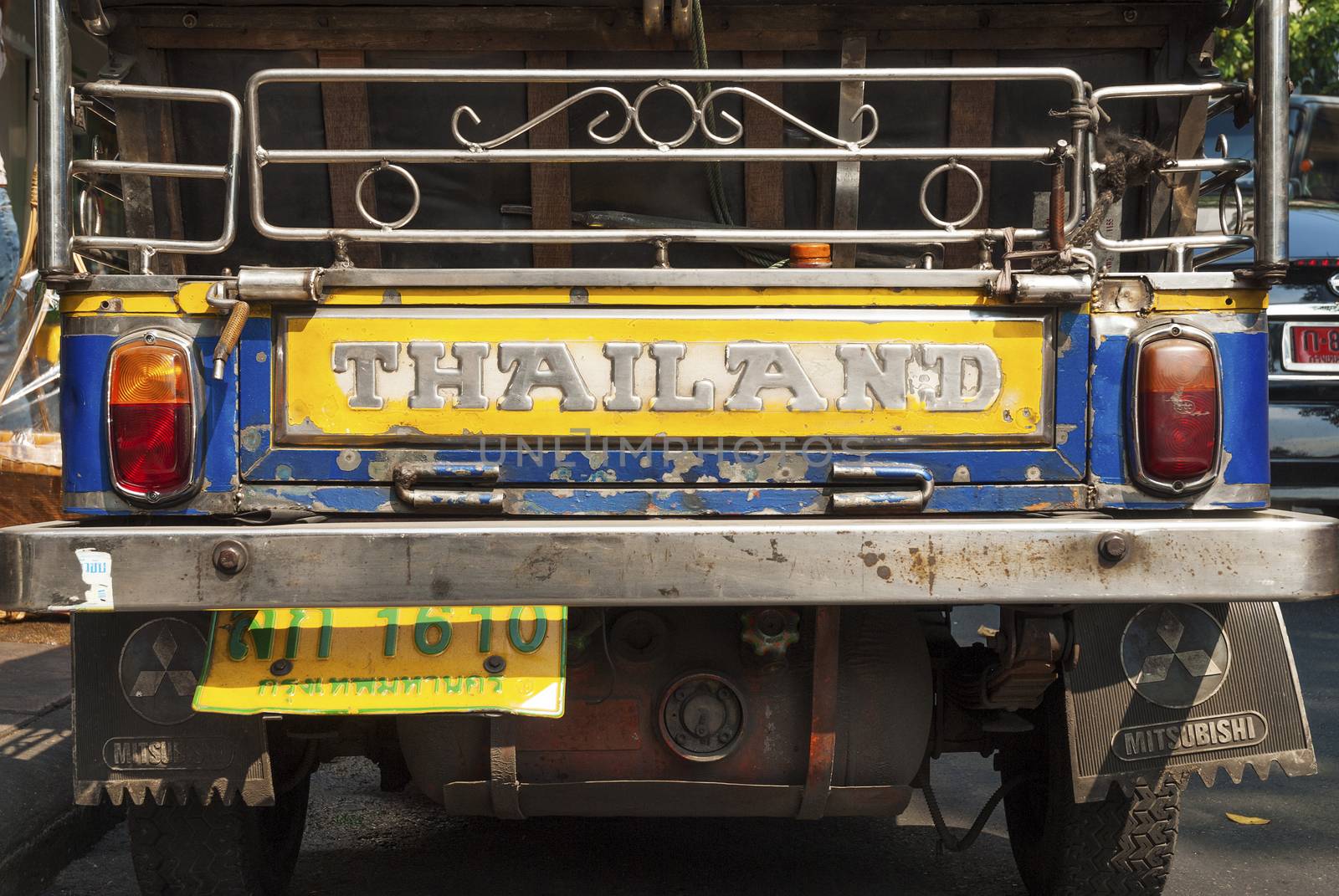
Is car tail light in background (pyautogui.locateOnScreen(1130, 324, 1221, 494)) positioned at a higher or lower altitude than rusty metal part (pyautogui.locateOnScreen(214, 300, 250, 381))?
lower

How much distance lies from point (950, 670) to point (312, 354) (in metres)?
1.61

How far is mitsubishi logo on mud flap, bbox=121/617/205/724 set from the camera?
9.43ft

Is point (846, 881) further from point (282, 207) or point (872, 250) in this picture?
point (282, 207)

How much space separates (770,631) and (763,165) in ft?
4.87

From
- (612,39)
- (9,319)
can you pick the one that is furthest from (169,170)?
(9,319)

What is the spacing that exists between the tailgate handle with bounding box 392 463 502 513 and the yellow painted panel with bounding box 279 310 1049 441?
74mm

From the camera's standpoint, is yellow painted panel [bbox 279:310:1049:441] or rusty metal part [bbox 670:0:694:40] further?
rusty metal part [bbox 670:0:694:40]

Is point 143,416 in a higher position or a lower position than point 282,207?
lower

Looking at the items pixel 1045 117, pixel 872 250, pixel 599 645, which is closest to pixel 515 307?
pixel 599 645

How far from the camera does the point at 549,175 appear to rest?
153 inches

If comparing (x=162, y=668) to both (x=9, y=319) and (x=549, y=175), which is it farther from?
(x=9, y=319)

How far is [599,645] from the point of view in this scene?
2928 millimetres

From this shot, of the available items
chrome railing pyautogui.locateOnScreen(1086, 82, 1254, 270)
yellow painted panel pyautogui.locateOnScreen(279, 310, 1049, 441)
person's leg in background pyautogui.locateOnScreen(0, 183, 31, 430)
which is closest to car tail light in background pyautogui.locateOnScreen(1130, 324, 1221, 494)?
chrome railing pyautogui.locateOnScreen(1086, 82, 1254, 270)

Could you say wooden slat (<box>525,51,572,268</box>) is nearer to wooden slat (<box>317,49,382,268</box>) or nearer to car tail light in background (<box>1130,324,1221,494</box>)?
wooden slat (<box>317,49,382,268</box>)
